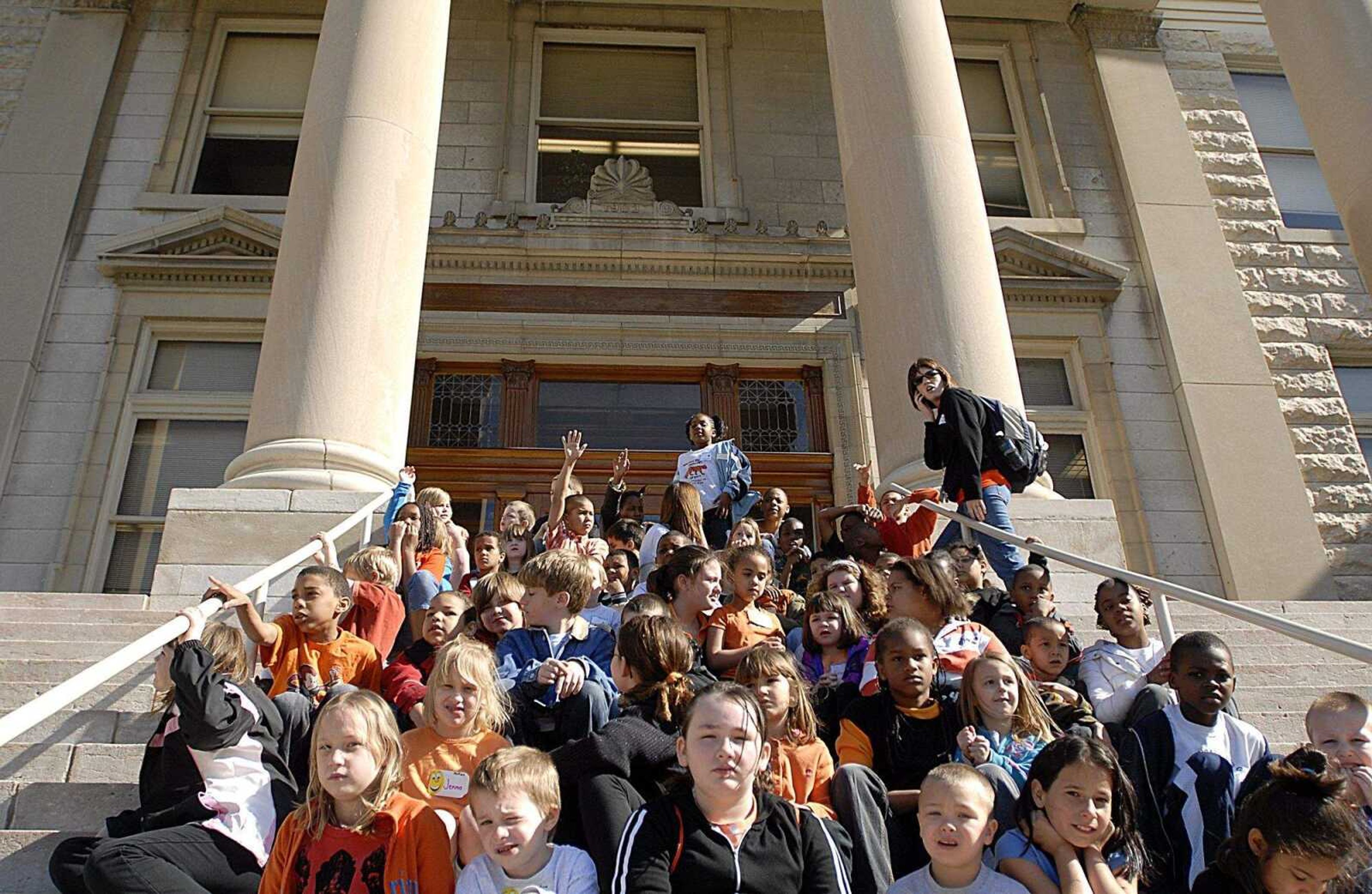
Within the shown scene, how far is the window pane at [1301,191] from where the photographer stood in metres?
14.7

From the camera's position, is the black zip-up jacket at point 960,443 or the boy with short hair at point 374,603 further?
the black zip-up jacket at point 960,443

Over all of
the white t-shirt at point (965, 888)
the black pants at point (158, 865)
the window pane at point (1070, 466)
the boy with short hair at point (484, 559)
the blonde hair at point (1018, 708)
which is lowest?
the white t-shirt at point (965, 888)

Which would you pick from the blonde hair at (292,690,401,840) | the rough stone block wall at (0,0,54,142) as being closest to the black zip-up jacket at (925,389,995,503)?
the blonde hair at (292,690,401,840)

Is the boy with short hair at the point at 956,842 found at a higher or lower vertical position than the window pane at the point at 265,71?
lower

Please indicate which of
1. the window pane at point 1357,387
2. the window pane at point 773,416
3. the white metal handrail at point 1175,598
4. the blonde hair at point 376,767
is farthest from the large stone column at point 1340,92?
the blonde hair at point 376,767

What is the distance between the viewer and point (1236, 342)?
13.4 m

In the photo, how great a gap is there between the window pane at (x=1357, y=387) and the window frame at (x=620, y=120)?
7.88 meters

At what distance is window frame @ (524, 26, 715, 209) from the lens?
14469 millimetres

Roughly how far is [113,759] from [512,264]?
373 inches

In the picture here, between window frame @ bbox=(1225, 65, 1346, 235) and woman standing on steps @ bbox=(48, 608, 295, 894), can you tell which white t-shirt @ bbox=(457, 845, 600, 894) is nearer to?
woman standing on steps @ bbox=(48, 608, 295, 894)

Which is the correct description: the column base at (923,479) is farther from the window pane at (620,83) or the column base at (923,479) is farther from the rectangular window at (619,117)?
the window pane at (620,83)

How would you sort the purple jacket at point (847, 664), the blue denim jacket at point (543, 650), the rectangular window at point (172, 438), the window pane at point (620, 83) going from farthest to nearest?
the window pane at point (620, 83) < the rectangular window at point (172, 438) < the purple jacket at point (847, 664) < the blue denim jacket at point (543, 650)

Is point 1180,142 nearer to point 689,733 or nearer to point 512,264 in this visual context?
point 512,264

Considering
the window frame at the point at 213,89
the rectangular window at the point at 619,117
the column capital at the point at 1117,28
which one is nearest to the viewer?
the window frame at the point at 213,89
